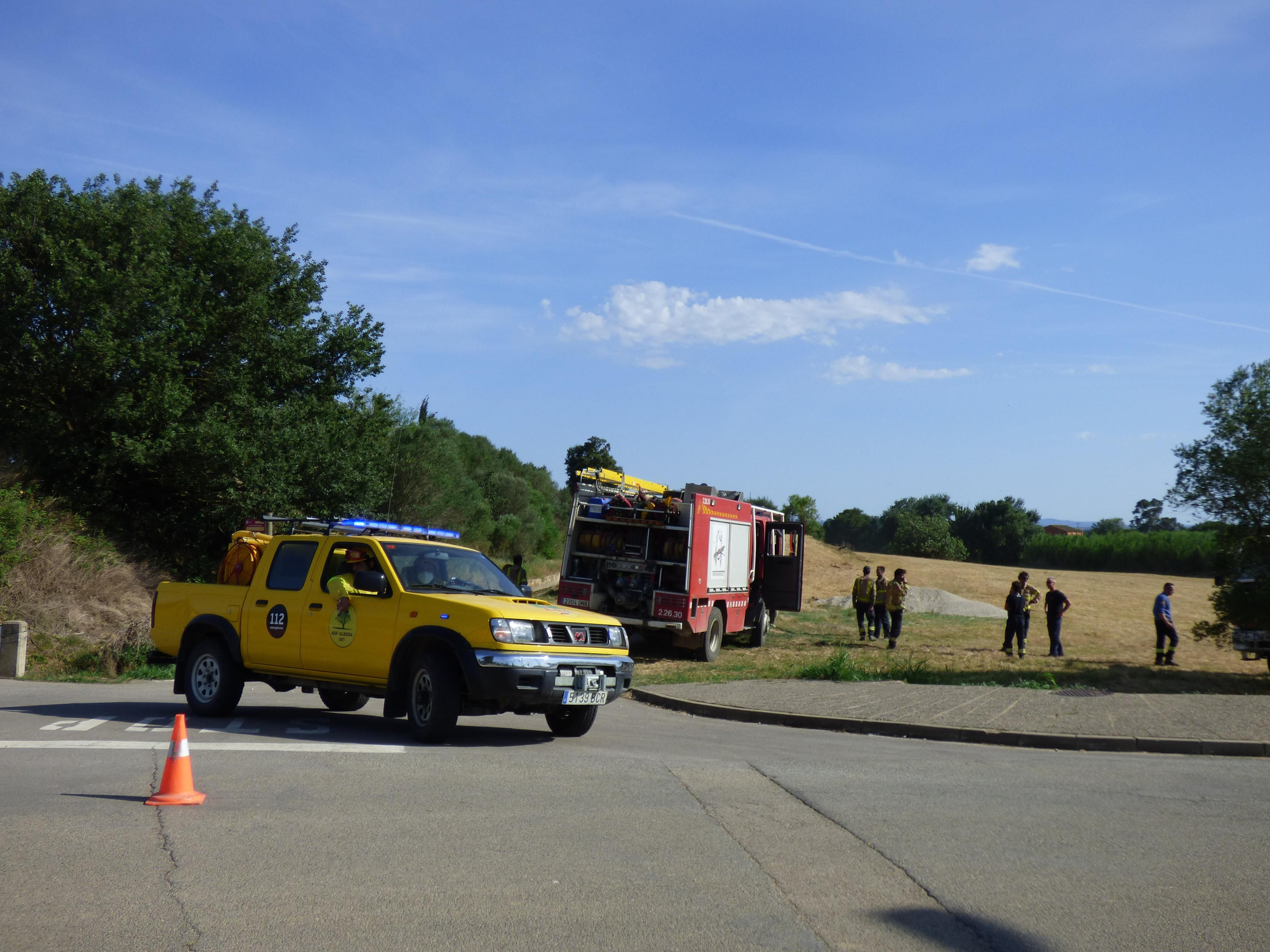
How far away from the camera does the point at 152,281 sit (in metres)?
24.2

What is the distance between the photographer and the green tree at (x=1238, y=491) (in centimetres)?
1695

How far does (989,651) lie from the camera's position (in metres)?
22.0

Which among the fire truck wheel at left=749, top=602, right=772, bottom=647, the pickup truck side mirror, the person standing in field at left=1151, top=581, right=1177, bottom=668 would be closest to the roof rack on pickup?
the pickup truck side mirror

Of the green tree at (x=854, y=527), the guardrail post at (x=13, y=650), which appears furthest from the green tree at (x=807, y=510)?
the green tree at (x=854, y=527)

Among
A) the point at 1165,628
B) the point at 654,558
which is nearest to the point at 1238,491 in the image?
the point at 1165,628

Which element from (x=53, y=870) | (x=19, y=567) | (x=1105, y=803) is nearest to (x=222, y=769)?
(x=53, y=870)

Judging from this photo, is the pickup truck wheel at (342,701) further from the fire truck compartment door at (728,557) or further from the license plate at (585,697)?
the fire truck compartment door at (728,557)

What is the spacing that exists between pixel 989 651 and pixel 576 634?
1488 centimetres

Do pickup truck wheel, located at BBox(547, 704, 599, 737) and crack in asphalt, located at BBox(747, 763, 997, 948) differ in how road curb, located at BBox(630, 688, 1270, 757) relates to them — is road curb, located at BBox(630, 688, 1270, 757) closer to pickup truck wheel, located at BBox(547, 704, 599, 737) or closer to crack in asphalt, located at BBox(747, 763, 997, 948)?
pickup truck wheel, located at BBox(547, 704, 599, 737)

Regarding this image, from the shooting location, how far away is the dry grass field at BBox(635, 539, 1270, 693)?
17.2 meters

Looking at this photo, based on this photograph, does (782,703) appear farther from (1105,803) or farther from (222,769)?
(222,769)

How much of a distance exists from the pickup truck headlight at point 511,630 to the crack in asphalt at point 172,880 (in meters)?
2.89

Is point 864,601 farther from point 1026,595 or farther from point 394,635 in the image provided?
point 394,635

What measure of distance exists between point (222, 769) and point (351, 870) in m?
3.08
